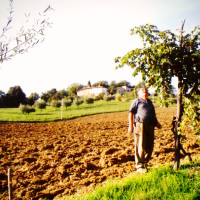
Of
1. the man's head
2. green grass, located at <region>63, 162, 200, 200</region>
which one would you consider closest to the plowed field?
green grass, located at <region>63, 162, 200, 200</region>

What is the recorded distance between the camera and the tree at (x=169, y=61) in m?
3.97

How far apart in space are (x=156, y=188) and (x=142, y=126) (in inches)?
60.7

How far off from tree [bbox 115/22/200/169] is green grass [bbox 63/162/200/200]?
1.15m

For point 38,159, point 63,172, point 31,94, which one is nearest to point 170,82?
point 63,172

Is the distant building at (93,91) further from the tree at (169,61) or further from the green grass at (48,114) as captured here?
the tree at (169,61)

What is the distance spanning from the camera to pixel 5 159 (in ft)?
22.5

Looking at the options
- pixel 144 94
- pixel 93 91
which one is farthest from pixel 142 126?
pixel 93 91

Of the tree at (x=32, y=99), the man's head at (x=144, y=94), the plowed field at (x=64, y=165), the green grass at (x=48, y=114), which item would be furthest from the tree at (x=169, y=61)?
the tree at (x=32, y=99)

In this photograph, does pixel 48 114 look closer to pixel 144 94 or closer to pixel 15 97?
pixel 144 94

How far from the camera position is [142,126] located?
15.1 ft

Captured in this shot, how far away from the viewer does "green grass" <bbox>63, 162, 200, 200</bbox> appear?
3.36 metres

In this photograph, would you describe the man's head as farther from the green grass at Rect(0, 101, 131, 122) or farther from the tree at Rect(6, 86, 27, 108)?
the tree at Rect(6, 86, 27, 108)

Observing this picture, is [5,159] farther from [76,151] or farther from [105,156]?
[105,156]

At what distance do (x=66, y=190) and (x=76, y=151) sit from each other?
3018 millimetres
